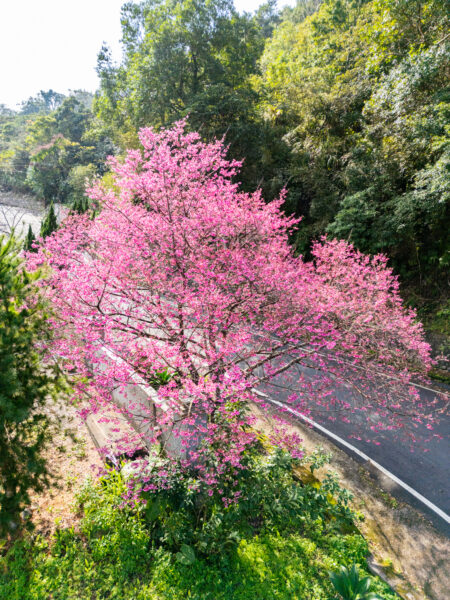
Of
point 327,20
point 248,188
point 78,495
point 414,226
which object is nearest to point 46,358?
point 78,495

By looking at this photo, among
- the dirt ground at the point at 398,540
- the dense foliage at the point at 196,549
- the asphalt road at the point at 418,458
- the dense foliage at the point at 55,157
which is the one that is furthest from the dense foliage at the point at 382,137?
the dense foliage at the point at 55,157

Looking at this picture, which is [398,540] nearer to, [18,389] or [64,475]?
[64,475]

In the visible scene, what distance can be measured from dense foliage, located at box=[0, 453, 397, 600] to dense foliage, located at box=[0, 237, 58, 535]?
798mm

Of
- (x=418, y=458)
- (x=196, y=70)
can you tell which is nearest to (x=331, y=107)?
(x=196, y=70)

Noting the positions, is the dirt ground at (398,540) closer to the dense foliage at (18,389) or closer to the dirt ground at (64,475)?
the dirt ground at (64,475)

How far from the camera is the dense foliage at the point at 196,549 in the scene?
12.0 feet

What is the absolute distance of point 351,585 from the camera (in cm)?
351

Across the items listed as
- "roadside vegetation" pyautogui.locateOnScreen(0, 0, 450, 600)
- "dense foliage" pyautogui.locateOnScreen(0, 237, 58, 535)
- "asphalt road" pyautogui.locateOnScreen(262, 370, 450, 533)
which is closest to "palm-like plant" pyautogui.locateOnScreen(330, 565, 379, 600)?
"roadside vegetation" pyautogui.locateOnScreen(0, 0, 450, 600)

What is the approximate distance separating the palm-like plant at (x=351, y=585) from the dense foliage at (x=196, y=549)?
36 cm

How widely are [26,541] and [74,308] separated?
10.7 ft

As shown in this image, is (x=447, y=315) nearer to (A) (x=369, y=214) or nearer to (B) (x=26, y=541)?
(A) (x=369, y=214)

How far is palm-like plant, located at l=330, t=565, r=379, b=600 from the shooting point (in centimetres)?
341

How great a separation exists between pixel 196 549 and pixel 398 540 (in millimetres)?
3309

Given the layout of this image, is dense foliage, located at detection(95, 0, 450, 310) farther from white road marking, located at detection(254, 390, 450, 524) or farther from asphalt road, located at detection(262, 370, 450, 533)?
white road marking, located at detection(254, 390, 450, 524)
